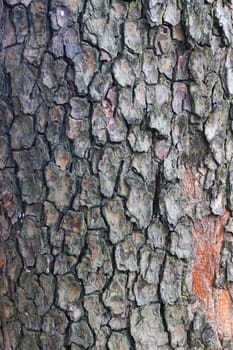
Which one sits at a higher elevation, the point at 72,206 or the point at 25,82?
the point at 25,82

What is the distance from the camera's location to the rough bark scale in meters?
1.17

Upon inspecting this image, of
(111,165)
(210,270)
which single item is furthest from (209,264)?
(111,165)

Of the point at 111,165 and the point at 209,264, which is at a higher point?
the point at 111,165

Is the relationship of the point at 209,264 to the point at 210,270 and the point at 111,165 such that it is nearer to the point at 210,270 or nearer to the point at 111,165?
the point at 210,270

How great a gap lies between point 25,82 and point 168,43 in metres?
0.30

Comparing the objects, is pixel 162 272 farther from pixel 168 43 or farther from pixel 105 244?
pixel 168 43

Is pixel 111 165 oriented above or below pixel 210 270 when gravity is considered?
above

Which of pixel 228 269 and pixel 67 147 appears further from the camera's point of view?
pixel 228 269

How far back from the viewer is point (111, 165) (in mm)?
1172

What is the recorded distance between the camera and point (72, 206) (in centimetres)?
118

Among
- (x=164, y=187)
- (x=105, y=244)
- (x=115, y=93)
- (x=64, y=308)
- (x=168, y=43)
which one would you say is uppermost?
(x=168, y=43)

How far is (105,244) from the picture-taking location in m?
1.18

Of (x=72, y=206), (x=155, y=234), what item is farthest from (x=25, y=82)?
(x=155, y=234)

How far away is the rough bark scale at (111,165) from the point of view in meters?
1.17
